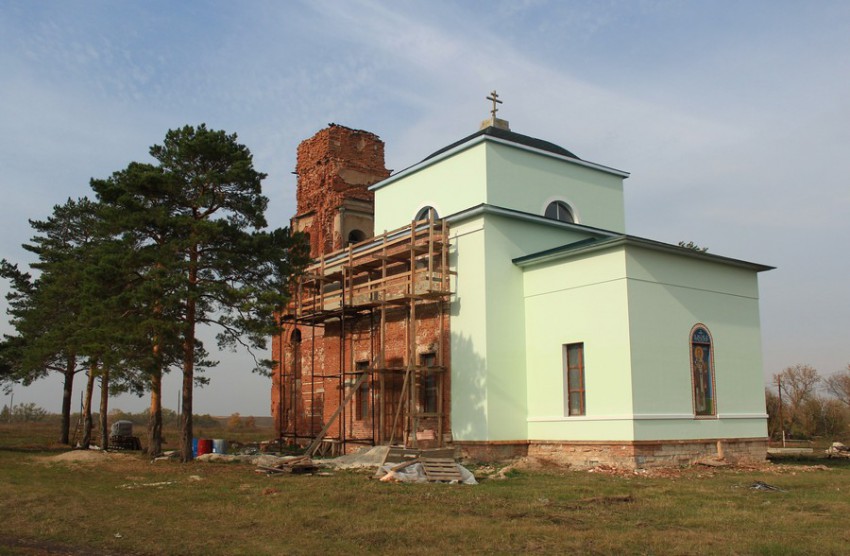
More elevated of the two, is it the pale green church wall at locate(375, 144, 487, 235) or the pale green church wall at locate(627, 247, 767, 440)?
the pale green church wall at locate(375, 144, 487, 235)

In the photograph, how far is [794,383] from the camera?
158ft

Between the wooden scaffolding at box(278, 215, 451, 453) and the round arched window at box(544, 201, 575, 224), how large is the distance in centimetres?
396

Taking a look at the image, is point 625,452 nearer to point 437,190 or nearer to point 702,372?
point 702,372

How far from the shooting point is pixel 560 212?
2425 cm

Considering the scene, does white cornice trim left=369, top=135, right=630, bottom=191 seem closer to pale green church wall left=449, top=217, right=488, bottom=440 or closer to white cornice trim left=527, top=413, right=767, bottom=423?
pale green church wall left=449, top=217, right=488, bottom=440

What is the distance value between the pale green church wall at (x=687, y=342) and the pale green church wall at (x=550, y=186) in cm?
484

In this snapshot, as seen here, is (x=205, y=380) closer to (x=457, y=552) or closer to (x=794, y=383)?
(x=457, y=552)

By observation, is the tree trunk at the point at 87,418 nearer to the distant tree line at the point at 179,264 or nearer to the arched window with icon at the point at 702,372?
the distant tree line at the point at 179,264

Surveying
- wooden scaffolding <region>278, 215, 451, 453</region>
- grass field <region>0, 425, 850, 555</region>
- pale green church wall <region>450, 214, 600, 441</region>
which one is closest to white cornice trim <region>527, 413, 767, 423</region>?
pale green church wall <region>450, 214, 600, 441</region>

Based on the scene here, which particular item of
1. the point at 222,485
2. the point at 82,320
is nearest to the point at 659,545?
the point at 222,485

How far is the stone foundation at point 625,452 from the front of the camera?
1838 cm

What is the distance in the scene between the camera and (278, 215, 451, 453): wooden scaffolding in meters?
21.6

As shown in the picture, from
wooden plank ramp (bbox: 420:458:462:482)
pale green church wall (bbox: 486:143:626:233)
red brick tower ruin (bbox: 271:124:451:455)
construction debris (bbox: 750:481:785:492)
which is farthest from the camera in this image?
pale green church wall (bbox: 486:143:626:233)

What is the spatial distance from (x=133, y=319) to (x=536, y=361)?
35.9 feet
